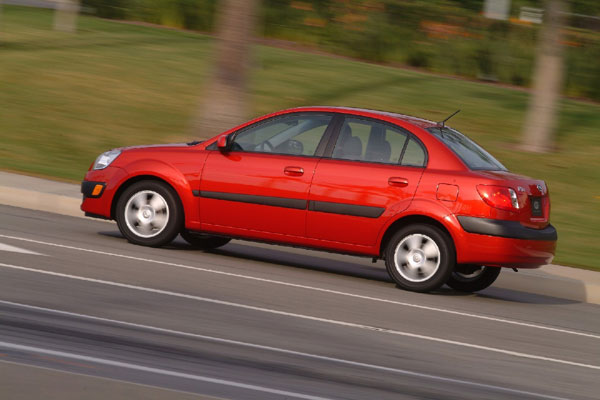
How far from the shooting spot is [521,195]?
30.0 ft

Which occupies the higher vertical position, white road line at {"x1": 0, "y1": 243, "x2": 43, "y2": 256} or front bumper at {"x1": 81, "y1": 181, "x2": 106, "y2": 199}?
front bumper at {"x1": 81, "y1": 181, "x2": 106, "y2": 199}

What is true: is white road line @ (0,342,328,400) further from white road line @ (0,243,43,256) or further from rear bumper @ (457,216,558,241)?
rear bumper @ (457,216,558,241)

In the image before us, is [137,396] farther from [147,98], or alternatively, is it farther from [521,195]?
[147,98]

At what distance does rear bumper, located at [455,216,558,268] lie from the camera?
9.03 metres

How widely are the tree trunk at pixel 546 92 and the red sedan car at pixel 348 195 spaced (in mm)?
A: 7988

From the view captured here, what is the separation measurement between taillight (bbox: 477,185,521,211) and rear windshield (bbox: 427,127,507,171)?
14.6 inches

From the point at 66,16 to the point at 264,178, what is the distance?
17624 mm

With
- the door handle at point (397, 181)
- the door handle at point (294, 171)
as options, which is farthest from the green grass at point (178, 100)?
the door handle at point (294, 171)

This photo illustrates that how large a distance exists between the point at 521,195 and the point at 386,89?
1268 cm

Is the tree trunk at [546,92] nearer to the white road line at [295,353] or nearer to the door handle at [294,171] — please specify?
the door handle at [294,171]

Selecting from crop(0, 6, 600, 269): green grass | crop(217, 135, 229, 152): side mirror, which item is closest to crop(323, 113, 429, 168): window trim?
crop(217, 135, 229, 152): side mirror

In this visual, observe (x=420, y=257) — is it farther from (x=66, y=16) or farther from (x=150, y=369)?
(x=66, y=16)

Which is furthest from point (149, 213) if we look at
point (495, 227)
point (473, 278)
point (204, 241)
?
point (495, 227)

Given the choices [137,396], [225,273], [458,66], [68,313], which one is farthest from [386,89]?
[137,396]
